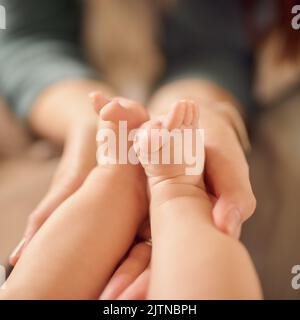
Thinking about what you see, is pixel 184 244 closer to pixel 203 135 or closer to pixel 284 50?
pixel 203 135

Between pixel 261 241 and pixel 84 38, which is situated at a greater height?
pixel 84 38

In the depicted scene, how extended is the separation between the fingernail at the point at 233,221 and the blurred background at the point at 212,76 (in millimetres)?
47

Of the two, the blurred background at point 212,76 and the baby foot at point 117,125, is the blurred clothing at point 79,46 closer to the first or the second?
the blurred background at point 212,76

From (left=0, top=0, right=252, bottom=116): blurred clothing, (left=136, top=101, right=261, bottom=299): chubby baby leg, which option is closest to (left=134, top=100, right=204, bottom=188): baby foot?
(left=136, top=101, right=261, bottom=299): chubby baby leg

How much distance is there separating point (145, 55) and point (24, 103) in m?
0.19

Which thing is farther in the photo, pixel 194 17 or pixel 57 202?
pixel 194 17

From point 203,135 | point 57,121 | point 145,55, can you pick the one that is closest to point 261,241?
point 203,135

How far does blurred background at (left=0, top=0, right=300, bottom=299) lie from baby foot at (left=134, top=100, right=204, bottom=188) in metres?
0.06

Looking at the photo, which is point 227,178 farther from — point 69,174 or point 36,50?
point 36,50

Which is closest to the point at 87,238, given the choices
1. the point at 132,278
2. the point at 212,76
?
the point at 132,278

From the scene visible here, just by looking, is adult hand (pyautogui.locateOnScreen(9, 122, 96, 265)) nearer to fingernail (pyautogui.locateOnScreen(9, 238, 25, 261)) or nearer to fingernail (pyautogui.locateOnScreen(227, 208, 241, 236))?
fingernail (pyautogui.locateOnScreen(9, 238, 25, 261))

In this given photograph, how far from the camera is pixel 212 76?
594 mm

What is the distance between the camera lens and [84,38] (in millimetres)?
665

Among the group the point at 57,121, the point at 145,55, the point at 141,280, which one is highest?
the point at 145,55
